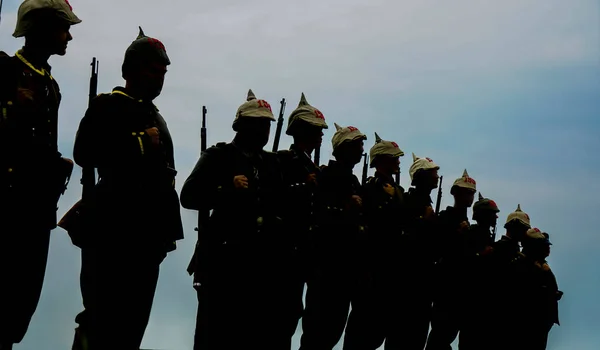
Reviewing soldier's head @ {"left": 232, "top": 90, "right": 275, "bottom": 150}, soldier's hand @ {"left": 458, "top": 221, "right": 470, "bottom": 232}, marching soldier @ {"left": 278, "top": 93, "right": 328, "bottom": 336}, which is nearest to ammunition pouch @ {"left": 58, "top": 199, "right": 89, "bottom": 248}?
soldier's head @ {"left": 232, "top": 90, "right": 275, "bottom": 150}

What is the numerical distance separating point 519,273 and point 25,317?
1128cm

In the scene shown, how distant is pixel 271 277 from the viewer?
9.05m

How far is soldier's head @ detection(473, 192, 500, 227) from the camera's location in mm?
15457

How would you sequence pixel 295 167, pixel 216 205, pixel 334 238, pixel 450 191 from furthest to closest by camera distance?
pixel 450 191, pixel 334 238, pixel 295 167, pixel 216 205

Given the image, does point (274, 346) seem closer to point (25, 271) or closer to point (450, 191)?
point (25, 271)

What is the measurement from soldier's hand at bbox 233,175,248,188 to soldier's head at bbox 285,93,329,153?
7.90 ft

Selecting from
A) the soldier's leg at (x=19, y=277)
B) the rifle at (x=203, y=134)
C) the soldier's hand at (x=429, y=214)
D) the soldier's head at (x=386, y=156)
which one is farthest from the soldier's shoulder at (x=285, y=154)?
the soldier's leg at (x=19, y=277)

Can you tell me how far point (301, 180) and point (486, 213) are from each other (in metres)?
5.99

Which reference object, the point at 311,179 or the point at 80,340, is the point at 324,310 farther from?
the point at 80,340

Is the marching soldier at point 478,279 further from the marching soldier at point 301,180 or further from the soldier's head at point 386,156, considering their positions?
the marching soldier at point 301,180

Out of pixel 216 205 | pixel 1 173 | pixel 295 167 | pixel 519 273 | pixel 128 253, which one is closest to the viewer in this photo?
pixel 1 173

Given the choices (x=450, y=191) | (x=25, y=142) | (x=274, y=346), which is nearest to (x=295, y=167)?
(x=274, y=346)

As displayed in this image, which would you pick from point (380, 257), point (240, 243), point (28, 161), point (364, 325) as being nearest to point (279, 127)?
point (380, 257)

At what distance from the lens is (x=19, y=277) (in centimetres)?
703
